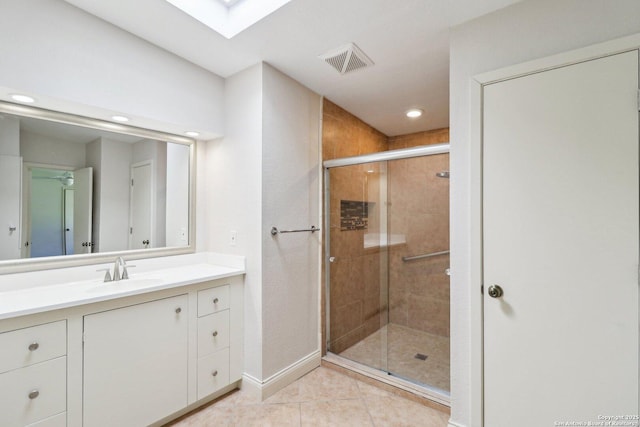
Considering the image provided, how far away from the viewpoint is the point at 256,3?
1.64 m

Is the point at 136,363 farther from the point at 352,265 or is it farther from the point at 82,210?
the point at 352,265

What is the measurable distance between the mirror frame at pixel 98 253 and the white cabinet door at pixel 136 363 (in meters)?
0.55

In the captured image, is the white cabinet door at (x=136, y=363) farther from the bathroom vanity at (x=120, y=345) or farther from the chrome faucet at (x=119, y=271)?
the chrome faucet at (x=119, y=271)

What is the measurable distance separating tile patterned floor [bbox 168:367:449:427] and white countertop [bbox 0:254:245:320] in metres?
0.89

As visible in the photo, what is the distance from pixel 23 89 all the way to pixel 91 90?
0.29 metres

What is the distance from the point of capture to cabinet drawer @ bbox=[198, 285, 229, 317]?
1.93 metres

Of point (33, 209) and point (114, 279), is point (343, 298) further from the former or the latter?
point (33, 209)

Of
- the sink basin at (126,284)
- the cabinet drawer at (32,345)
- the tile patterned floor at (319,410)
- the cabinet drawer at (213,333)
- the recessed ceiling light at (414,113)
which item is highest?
the recessed ceiling light at (414,113)

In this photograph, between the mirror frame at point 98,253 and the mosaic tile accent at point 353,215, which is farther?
the mosaic tile accent at point 353,215

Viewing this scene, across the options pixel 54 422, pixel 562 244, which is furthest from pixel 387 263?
pixel 54 422

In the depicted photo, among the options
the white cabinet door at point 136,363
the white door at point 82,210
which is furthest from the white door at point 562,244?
the white door at point 82,210

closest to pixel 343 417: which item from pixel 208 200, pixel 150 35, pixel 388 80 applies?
pixel 208 200

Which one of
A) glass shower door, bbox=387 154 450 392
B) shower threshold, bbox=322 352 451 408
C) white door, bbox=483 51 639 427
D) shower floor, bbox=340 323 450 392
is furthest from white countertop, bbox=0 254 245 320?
white door, bbox=483 51 639 427

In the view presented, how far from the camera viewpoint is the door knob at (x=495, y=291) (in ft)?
4.99
